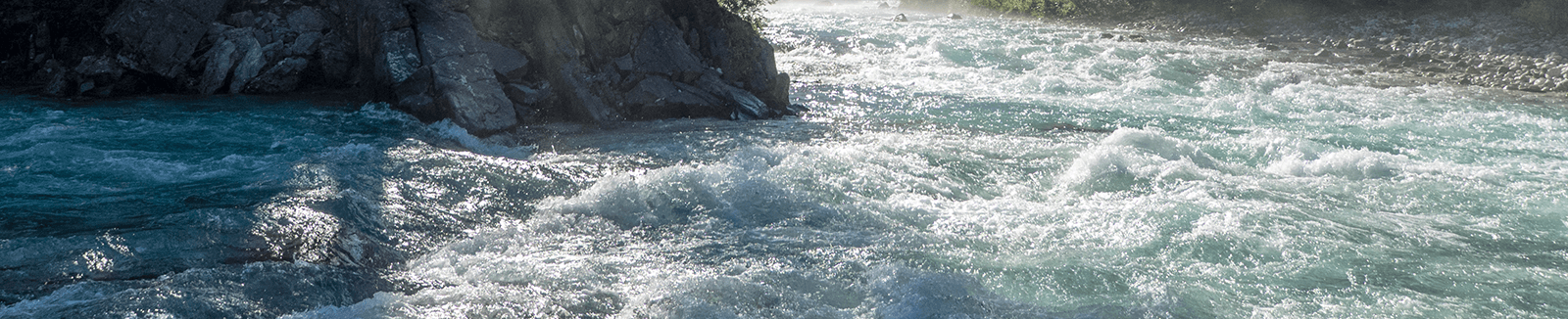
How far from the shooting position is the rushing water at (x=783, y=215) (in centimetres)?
532

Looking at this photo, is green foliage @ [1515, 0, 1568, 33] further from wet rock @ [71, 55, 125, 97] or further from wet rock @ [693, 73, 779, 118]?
wet rock @ [71, 55, 125, 97]

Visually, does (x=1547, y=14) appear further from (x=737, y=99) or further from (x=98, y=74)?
(x=98, y=74)

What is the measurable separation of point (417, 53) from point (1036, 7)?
28219 millimetres

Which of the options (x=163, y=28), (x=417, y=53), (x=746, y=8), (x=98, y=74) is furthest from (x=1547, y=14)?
(x=98, y=74)

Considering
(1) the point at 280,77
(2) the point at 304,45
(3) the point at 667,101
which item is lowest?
(3) the point at 667,101

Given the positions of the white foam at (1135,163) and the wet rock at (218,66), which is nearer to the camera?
the white foam at (1135,163)

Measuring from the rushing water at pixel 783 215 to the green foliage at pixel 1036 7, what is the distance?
21093mm

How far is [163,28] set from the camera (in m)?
12.4

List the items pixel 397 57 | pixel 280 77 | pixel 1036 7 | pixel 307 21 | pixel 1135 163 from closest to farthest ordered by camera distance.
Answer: pixel 1135 163 < pixel 397 57 < pixel 280 77 < pixel 307 21 < pixel 1036 7

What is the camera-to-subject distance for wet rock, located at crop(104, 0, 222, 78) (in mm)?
12414

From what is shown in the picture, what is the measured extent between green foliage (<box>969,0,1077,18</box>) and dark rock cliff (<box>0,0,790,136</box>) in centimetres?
2235

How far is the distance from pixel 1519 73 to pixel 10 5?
2489 centimetres

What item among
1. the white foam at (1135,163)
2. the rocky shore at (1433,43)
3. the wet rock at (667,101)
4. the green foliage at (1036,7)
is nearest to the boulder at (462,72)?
the wet rock at (667,101)

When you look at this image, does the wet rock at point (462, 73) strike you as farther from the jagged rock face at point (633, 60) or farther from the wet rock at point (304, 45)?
the wet rock at point (304, 45)
